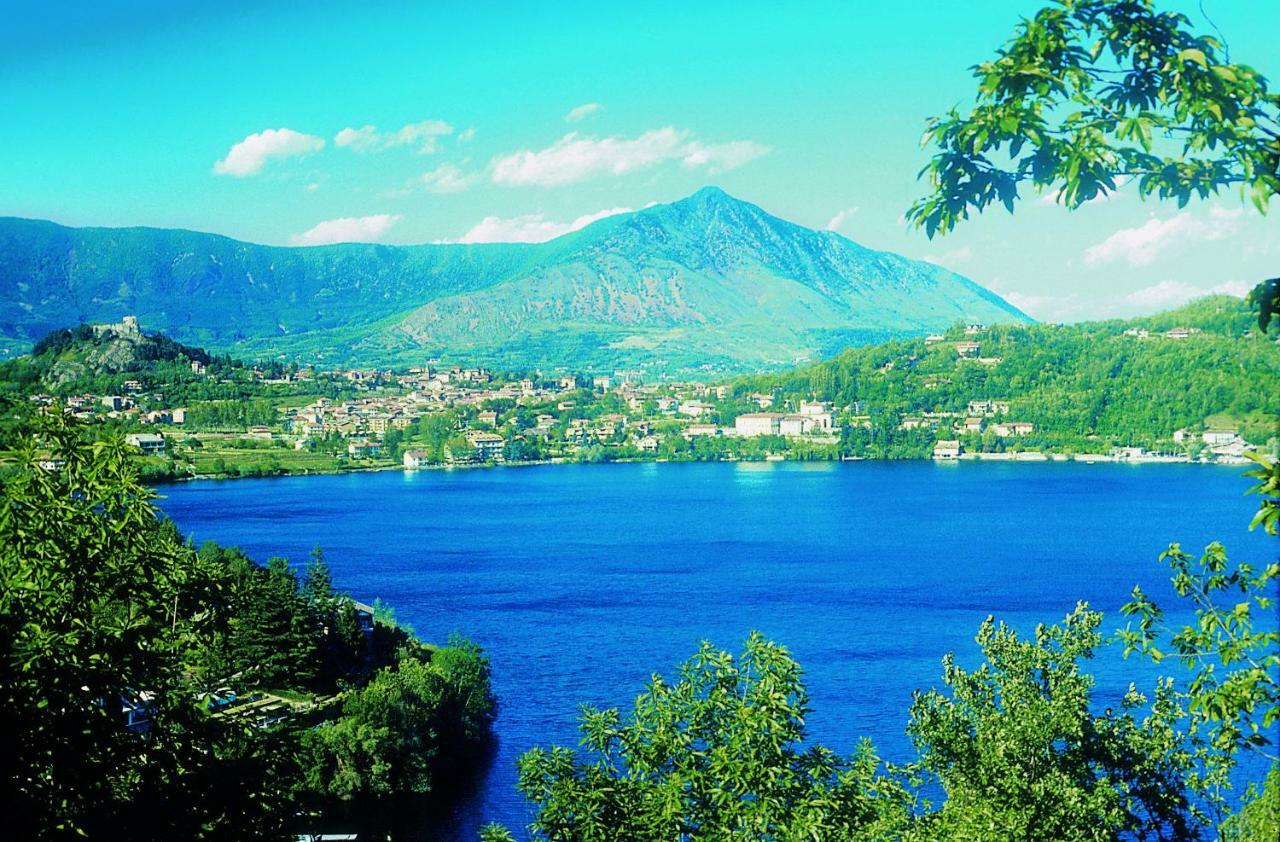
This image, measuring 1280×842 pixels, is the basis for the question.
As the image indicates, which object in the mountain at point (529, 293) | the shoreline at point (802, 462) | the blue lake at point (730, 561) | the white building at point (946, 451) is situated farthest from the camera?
the mountain at point (529, 293)

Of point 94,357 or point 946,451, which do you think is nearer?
point 946,451

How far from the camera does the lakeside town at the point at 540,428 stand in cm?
4597

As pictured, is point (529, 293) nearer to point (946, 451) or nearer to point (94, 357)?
point (94, 357)

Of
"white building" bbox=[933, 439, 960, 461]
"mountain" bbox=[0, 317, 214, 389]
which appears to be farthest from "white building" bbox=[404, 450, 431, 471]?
"white building" bbox=[933, 439, 960, 461]

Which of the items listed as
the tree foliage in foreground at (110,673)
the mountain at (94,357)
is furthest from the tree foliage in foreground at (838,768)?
the mountain at (94,357)

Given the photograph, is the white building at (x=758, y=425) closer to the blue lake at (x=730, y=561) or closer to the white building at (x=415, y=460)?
the blue lake at (x=730, y=561)

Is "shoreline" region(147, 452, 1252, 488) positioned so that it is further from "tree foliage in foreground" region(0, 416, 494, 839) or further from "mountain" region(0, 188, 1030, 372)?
"mountain" region(0, 188, 1030, 372)

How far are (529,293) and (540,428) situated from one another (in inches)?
3359

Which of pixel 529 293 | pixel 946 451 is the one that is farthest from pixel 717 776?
pixel 529 293

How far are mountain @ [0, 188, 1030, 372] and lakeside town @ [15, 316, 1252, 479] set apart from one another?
135 feet

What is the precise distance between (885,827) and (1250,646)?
1.47 m

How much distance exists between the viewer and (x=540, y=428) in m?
59.4

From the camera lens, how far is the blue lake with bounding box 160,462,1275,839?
14.1 m

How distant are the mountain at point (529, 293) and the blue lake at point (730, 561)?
68140mm
